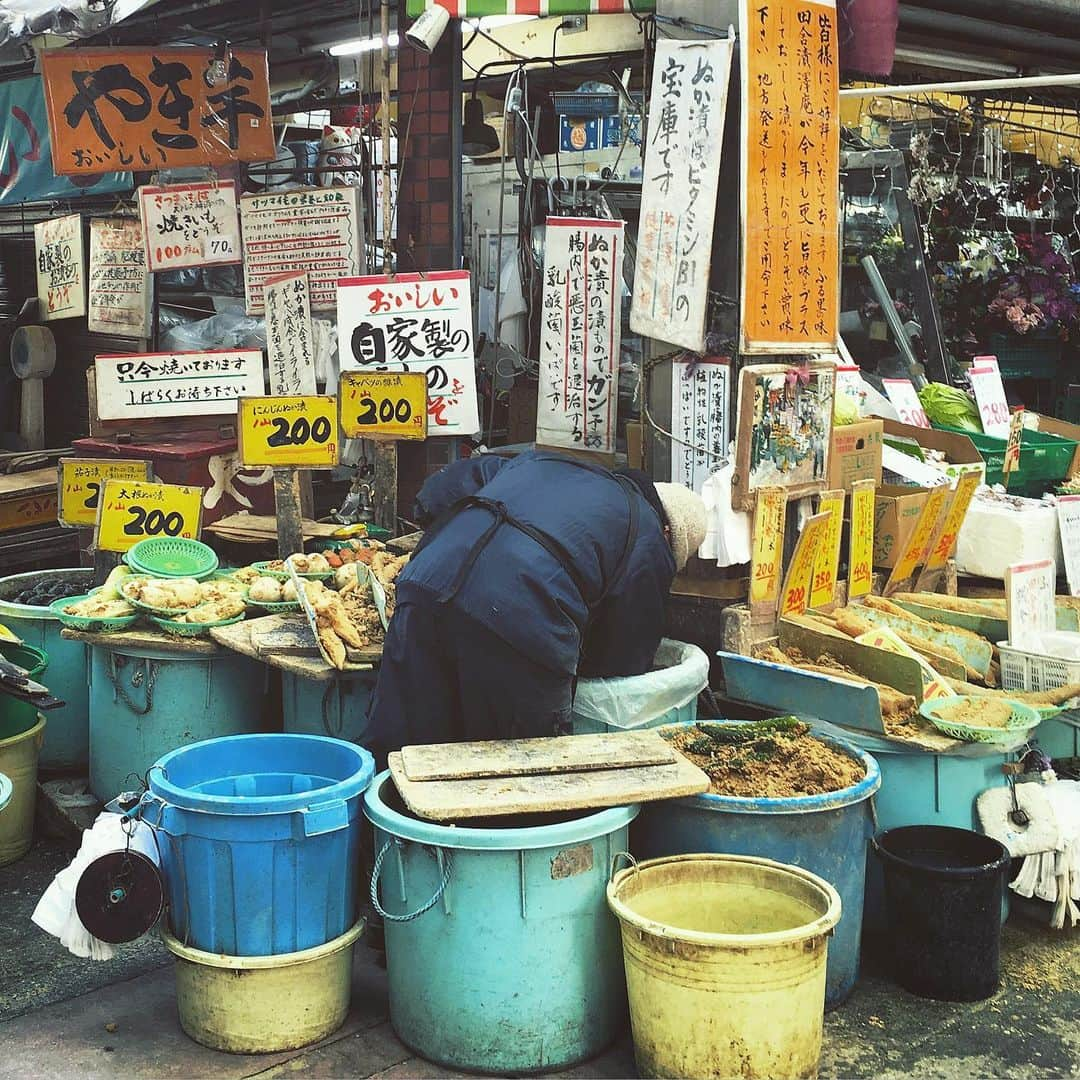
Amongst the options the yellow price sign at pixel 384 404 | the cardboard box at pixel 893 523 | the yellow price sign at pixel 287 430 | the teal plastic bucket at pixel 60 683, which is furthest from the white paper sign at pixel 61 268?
the cardboard box at pixel 893 523

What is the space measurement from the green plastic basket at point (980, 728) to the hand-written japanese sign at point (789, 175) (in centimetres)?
190

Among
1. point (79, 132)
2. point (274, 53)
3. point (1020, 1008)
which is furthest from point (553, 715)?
point (274, 53)

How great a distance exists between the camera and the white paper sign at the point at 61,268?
1043cm

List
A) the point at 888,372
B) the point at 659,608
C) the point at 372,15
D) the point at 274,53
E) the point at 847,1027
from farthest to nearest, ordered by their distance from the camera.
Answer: the point at 888,372 → the point at 274,53 → the point at 372,15 → the point at 659,608 → the point at 847,1027

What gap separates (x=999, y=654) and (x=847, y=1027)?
2490 millimetres

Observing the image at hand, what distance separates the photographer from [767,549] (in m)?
6.43

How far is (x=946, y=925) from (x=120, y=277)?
7.98 metres

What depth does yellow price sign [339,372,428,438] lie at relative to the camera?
7676 mm

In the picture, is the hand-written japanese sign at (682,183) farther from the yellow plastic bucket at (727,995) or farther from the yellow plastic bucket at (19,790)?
the yellow plastic bucket at (19,790)

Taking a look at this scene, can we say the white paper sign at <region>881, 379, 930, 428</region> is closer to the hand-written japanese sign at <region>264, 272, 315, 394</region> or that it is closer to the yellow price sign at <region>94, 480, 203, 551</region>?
the hand-written japanese sign at <region>264, 272, 315, 394</region>

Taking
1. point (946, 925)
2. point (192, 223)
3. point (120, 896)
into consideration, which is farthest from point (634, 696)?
point (192, 223)

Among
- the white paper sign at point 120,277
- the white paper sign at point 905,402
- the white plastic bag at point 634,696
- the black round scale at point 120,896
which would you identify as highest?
the white paper sign at point 120,277

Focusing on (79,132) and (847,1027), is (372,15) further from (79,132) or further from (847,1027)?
(847,1027)

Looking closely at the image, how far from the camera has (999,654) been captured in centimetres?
662
